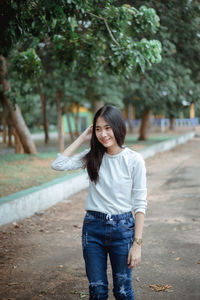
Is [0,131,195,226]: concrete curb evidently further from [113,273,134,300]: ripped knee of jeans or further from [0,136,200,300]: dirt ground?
[113,273,134,300]: ripped knee of jeans

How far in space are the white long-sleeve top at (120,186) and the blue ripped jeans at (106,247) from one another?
0.06 metres

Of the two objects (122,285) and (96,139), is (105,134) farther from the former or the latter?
(122,285)

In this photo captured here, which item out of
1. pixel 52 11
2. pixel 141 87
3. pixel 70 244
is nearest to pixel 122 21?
pixel 52 11

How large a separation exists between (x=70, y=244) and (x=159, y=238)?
131 cm

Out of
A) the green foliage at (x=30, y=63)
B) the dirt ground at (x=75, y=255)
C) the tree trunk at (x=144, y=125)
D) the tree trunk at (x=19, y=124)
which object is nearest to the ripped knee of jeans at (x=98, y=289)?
the dirt ground at (x=75, y=255)

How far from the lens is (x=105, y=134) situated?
286cm

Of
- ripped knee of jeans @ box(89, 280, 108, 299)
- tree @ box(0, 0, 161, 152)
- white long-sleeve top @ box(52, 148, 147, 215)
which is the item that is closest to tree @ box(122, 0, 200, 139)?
tree @ box(0, 0, 161, 152)

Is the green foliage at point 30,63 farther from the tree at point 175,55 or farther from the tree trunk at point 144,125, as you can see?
the tree trunk at point 144,125

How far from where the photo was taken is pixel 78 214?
792 cm

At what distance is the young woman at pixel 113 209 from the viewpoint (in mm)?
2811

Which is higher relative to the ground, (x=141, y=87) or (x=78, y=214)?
(x=141, y=87)

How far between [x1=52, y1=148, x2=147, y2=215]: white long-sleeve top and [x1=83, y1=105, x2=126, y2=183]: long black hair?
Answer: 0.05 metres

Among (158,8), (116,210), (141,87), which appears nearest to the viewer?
(116,210)

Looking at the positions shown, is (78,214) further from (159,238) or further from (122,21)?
(122,21)
